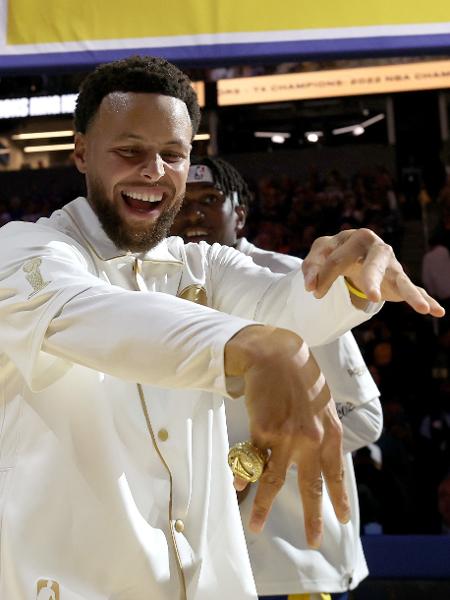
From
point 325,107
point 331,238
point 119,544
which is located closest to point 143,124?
point 331,238

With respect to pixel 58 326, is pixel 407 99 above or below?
above

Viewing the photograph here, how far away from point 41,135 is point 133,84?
10664 millimetres

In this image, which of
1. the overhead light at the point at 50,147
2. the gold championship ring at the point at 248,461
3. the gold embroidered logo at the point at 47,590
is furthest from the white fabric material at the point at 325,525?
the overhead light at the point at 50,147

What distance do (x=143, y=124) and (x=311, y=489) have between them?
978 mm

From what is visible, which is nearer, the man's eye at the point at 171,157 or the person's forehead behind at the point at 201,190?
the man's eye at the point at 171,157

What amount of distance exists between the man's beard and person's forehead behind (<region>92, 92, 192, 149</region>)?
13cm

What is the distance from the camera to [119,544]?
1.71 metres

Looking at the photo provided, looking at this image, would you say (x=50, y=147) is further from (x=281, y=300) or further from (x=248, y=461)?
(x=248, y=461)

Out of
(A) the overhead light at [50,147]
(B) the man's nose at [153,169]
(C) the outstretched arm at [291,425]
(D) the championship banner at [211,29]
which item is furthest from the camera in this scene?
(A) the overhead light at [50,147]

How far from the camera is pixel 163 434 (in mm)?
1806

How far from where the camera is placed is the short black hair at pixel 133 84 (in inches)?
79.8

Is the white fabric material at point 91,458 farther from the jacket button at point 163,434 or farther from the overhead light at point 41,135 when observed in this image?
the overhead light at point 41,135

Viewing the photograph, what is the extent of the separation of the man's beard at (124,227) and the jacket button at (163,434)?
1.36 feet

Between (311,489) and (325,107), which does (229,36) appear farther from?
(325,107)
